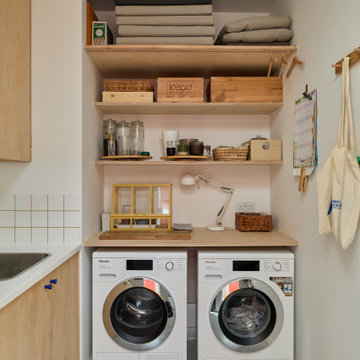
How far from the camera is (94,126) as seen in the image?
206 cm

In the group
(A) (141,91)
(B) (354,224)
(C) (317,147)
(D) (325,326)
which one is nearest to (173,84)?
(A) (141,91)

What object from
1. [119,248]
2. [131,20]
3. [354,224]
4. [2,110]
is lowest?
[119,248]

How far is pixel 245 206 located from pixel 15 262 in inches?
68.1

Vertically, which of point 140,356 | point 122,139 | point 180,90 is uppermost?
point 180,90

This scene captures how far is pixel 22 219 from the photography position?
179 centimetres

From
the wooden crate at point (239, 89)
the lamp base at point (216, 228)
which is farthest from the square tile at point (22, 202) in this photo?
the wooden crate at point (239, 89)

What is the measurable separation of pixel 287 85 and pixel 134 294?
1819mm

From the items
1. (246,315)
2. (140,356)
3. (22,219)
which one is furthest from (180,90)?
(140,356)

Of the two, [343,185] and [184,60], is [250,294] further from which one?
[184,60]

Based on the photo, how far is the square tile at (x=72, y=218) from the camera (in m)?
1.79

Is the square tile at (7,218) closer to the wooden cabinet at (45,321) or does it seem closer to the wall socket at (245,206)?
the wooden cabinet at (45,321)

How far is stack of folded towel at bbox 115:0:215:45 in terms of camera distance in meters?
1.90

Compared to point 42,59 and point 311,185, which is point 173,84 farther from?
point 311,185

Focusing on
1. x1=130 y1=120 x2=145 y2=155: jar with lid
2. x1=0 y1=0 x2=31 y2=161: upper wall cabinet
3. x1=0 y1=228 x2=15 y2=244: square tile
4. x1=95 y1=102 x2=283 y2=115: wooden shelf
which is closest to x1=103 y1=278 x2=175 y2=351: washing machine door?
x1=0 y1=228 x2=15 y2=244: square tile
